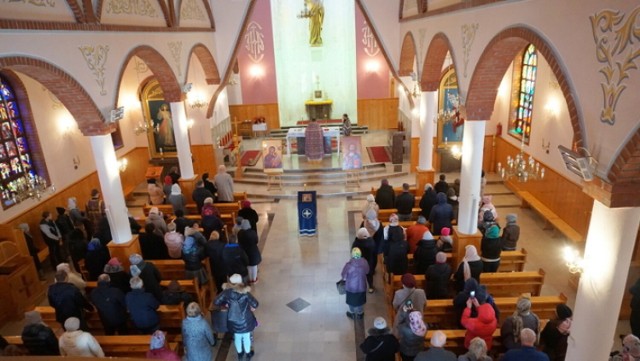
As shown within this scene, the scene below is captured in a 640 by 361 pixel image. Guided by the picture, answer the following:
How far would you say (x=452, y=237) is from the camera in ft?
29.7

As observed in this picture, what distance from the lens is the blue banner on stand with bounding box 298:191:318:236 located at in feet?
37.3

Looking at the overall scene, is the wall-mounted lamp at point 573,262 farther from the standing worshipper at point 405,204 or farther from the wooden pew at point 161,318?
the wooden pew at point 161,318

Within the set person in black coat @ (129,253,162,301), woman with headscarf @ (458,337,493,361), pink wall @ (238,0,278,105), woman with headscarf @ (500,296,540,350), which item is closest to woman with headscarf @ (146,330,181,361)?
person in black coat @ (129,253,162,301)

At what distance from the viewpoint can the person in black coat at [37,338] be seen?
5.99m

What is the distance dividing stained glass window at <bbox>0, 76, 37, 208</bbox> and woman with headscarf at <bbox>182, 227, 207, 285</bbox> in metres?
4.94

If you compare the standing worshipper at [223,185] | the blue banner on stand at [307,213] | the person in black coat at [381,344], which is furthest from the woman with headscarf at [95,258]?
the person in black coat at [381,344]

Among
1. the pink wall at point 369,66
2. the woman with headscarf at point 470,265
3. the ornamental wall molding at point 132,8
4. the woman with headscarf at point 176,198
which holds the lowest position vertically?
the woman with headscarf at point 470,265

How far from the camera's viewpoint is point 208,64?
49.3ft

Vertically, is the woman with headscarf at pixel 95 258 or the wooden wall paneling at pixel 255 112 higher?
the wooden wall paneling at pixel 255 112

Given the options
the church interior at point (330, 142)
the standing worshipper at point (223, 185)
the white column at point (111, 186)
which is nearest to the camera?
the church interior at point (330, 142)

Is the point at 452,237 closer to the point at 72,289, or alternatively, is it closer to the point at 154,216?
the point at 154,216

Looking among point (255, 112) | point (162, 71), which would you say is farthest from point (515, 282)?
point (255, 112)

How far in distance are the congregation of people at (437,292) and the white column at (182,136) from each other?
229 inches

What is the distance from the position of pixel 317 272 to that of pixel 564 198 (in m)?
6.55
